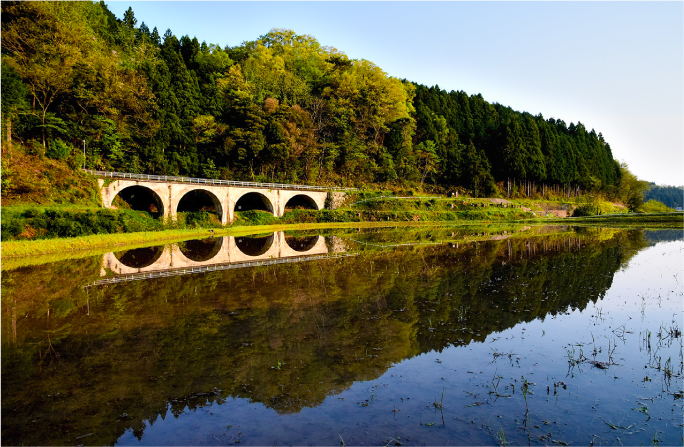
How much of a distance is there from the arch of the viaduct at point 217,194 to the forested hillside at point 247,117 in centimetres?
338

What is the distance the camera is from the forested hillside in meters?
29.8

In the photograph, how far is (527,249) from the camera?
19906 millimetres

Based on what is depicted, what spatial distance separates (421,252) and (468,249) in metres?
2.79

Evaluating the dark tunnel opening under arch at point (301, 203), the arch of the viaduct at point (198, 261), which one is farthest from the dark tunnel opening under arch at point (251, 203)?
the arch of the viaduct at point (198, 261)

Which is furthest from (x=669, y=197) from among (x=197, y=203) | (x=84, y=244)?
(x=84, y=244)

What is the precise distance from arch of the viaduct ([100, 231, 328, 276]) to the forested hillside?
11641 millimetres

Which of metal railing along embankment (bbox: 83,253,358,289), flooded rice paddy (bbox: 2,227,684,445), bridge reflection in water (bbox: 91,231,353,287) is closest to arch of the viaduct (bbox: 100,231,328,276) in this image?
bridge reflection in water (bbox: 91,231,353,287)

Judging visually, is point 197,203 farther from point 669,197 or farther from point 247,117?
point 669,197

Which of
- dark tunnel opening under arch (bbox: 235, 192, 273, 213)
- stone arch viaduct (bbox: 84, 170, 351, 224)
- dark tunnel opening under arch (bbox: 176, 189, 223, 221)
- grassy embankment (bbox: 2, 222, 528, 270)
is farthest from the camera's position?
dark tunnel opening under arch (bbox: 235, 192, 273, 213)

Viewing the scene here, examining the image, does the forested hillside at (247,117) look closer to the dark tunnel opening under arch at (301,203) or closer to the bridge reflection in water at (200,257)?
the dark tunnel opening under arch at (301,203)

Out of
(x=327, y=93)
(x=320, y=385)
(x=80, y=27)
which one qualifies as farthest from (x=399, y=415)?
(x=327, y=93)

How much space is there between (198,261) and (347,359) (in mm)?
13111

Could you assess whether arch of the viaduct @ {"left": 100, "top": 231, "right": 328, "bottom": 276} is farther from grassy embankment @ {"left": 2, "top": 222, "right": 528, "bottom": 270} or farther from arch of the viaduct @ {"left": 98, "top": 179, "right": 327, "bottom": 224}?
arch of the viaduct @ {"left": 98, "top": 179, "right": 327, "bottom": 224}

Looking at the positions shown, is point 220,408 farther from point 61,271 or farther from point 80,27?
point 80,27
